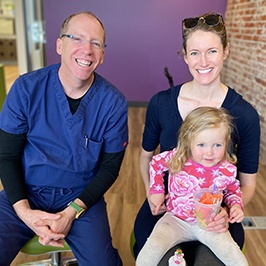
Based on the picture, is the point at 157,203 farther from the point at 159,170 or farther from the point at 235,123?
the point at 235,123

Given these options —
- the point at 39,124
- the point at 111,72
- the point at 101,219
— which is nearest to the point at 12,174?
the point at 39,124

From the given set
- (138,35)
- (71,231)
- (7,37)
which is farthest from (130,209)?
(7,37)

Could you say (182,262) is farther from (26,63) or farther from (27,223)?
(26,63)

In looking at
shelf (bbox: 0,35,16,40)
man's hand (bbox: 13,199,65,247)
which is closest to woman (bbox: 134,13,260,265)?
man's hand (bbox: 13,199,65,247)

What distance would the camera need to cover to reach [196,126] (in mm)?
1284

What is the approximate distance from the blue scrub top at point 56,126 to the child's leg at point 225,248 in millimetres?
583

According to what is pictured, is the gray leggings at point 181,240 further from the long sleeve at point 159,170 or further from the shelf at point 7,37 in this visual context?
the shelf at point 7,37

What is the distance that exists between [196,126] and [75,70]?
0.56 meters

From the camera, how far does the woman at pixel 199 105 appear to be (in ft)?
4.35

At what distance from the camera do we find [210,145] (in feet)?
4.23

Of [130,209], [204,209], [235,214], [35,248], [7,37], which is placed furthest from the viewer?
[7,37]

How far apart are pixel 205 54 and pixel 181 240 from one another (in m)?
0.73

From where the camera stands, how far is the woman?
133 cm

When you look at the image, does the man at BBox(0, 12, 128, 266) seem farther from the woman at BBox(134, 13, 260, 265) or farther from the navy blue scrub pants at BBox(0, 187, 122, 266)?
the woman at BBox(134, 13, 260, 265)
